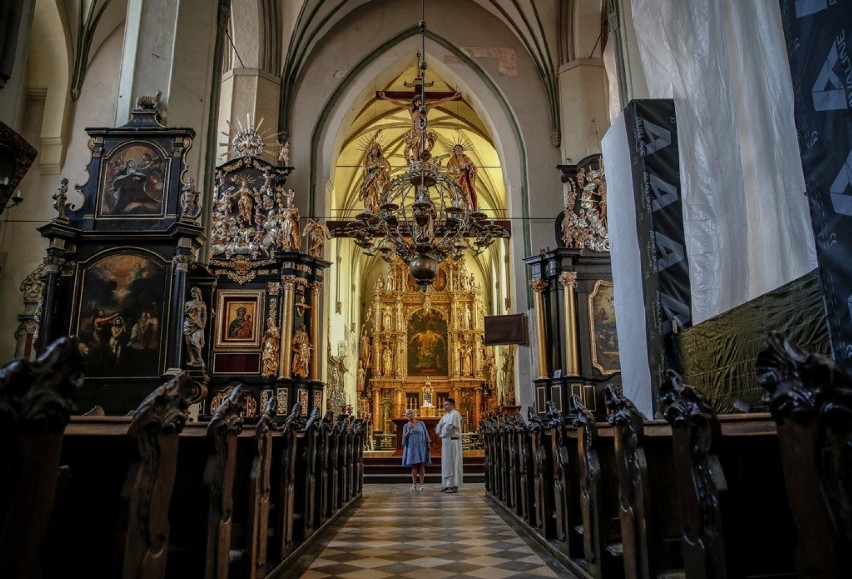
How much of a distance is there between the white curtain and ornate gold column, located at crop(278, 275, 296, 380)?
22.1 feet

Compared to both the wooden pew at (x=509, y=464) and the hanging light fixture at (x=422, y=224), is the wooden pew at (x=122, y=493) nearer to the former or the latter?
the wooden pew at (x=509, y=464)

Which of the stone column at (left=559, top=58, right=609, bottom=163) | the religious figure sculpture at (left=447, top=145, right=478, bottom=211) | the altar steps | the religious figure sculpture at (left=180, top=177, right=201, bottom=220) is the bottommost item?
the altar steps

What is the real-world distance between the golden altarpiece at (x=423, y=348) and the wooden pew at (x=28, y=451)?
2001 cm

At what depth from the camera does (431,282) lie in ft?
27.6

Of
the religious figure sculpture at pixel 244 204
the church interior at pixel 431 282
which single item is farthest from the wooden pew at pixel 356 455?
the religious figure sculpture at pixel 244 204

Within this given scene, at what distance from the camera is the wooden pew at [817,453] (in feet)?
4.31

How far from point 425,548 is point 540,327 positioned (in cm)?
696

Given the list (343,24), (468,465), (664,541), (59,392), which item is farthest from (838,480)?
(343,24)

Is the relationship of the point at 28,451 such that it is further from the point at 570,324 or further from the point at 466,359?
the point at 466,359

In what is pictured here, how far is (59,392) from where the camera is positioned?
4.57 feet

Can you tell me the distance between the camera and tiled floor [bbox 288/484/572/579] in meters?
3.73

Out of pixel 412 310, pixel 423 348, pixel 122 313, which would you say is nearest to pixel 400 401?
pixel 423 348

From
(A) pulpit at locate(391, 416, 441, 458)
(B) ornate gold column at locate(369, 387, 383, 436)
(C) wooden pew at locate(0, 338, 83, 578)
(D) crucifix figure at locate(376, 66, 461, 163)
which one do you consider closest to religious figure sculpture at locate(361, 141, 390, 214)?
(D) crucifix figure at locate(376, 66, 461, 163)

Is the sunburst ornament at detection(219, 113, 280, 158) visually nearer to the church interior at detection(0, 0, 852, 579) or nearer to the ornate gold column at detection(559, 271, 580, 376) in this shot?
the church interior at detection(0, 0, 852, 579)
